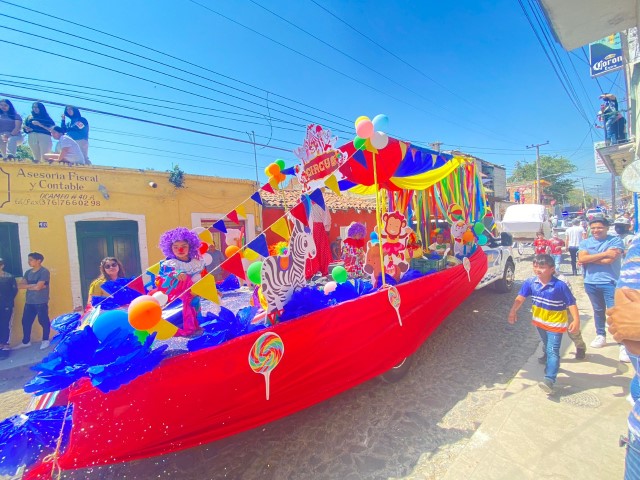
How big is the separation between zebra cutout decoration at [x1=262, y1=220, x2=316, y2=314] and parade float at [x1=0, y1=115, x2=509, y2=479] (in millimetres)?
11

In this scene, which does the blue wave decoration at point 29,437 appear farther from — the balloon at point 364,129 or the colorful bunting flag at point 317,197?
the balloon at point 364,129

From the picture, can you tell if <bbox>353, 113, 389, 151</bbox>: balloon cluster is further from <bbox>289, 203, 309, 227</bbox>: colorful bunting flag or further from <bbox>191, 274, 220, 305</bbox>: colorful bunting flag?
<bbox>191, 274, 220, 305</bbox>: colorful bunting flag

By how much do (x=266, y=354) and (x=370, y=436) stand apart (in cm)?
124

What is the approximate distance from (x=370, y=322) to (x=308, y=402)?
3.20ft

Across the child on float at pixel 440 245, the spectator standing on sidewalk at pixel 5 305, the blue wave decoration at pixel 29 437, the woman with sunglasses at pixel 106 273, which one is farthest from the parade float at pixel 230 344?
the spectator standing on sidewalk at pixel 5 305

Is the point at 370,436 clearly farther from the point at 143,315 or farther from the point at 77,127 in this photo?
the point at 77,127

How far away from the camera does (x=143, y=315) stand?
1.86m

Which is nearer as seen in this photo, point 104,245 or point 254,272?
point 254,272

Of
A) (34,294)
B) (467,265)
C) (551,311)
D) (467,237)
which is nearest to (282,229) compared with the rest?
(551,311)

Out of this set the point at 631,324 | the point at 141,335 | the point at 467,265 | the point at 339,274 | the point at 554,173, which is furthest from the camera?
the point at 554,173

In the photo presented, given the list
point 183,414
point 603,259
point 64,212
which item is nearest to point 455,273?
point 603,259

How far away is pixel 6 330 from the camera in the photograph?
5.41 metres

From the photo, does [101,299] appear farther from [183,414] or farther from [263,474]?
[263,474]

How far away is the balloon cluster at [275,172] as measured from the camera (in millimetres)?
4762
